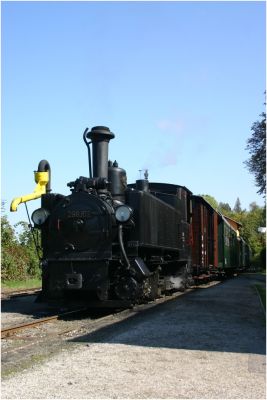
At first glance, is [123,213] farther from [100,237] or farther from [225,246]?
[225,246]

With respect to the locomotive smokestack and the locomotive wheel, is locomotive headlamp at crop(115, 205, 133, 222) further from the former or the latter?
the locomotive smokestack

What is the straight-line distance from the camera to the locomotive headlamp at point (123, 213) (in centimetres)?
1034

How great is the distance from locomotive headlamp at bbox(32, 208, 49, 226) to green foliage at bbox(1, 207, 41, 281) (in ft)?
35.0

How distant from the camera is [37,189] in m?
13.3

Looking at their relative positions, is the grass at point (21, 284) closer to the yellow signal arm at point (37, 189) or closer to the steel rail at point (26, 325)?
the yellow signal arm at point (37, 189)

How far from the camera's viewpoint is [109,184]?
11.2 meters

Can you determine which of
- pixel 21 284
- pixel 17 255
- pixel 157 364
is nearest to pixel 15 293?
pixel 21 284

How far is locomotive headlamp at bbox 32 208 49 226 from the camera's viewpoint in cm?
1121

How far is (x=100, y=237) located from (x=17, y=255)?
12939mm

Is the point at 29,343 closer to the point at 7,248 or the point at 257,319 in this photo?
the point at 257,319

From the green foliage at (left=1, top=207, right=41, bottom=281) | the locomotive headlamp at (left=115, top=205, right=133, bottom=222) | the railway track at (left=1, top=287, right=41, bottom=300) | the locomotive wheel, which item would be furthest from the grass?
the locomotive headlamp at (left=115, top=205, right=133, bottom=222)

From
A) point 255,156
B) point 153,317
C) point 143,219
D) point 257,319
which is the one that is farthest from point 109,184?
point 255,156

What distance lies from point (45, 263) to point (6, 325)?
1.61 metres

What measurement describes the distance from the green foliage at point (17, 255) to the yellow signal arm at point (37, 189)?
342 inches
